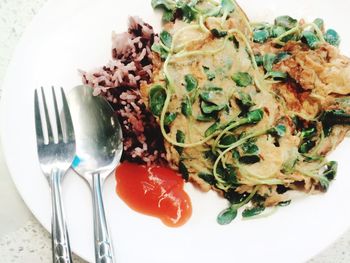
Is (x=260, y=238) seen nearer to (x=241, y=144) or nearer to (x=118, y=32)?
(x=241, y=144)

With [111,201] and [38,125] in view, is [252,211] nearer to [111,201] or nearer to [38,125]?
[111,201]

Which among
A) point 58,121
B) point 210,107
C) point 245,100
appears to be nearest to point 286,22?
point 245,100

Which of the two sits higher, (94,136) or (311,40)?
(94,136)

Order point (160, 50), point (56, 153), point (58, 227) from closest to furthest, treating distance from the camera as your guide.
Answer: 1. point (58, 227)
2. point (56, 153)
3. point (160, 50)

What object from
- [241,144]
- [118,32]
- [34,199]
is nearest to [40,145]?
[34,199]

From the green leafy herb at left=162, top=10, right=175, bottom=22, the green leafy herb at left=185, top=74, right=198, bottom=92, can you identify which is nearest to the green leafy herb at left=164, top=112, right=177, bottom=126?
the green leafy herb at left=185, top=74, right=198, bottom=92

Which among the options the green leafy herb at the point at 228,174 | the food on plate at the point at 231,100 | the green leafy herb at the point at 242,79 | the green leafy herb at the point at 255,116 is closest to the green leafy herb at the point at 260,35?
the food on plate at the point at 231,100
